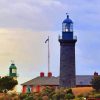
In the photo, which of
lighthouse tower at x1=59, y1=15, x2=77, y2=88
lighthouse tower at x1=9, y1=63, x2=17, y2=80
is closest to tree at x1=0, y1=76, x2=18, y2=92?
lighthouse tower at x1=59, y1=15, x2=77, y2=88

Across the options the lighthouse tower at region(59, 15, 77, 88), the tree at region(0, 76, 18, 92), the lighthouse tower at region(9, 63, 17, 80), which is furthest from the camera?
the lighthouse tower at region(9, 63, 17, 80)

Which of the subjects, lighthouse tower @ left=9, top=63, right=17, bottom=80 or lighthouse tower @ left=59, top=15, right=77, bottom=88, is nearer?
lighthouse tower @ left=59, top=15, right=77, bottom=88

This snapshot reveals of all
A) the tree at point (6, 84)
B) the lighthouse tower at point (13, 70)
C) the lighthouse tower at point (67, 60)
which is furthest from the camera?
the lighthouse tower at point (13, 70)

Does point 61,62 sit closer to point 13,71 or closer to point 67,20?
point 67,20

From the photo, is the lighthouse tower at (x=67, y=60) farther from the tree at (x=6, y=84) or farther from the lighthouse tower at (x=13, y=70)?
the lighthouse tower at (x=13, y=70)

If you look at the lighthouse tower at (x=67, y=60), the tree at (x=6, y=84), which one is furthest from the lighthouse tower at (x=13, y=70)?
the lighthouse tower at (x=67, y=60)

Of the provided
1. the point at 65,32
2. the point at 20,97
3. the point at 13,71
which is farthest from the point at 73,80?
the point at 13,71

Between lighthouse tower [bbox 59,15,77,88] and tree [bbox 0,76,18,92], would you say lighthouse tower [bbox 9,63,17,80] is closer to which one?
tree [bbox 0,76,18,92]

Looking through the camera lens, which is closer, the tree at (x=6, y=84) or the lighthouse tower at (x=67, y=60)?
the lighthouse tower at (x=67, y=60)

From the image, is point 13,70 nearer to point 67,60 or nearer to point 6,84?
point 6,84

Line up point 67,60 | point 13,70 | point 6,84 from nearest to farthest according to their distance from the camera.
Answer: point 67,60, point 6,84, point 13,70

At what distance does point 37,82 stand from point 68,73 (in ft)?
75.4

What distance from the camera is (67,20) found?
89375 mm

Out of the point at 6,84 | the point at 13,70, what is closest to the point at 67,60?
the point at 6,84
